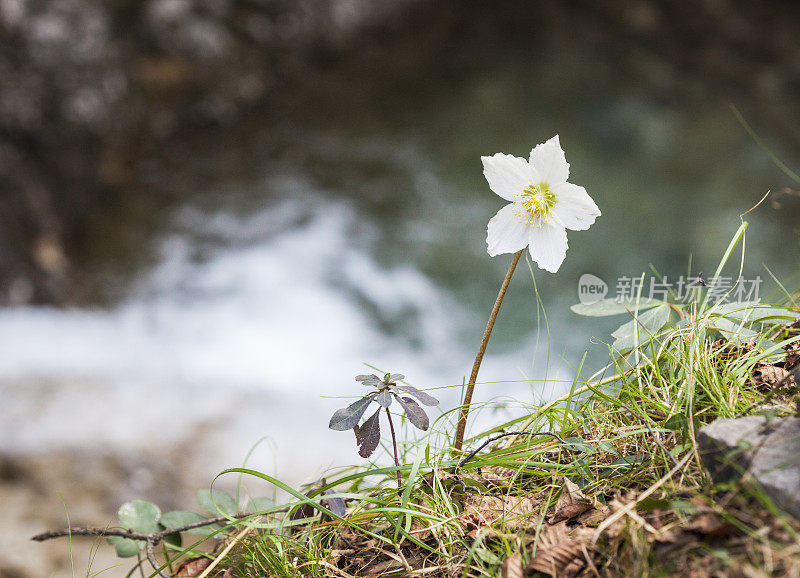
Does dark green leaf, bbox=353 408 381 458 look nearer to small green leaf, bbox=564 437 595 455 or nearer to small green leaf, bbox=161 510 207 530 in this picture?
small green leaf, bbox=564 437 595 455

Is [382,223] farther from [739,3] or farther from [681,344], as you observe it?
[739,3]

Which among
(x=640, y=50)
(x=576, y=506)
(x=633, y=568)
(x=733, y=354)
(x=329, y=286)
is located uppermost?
(x=640, y=50)

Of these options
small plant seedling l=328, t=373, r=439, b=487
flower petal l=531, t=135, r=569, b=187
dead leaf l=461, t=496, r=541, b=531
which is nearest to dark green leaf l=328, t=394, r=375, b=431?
small plant seedling l=328, t=373, r=439, b=487

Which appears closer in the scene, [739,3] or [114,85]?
[114,85]

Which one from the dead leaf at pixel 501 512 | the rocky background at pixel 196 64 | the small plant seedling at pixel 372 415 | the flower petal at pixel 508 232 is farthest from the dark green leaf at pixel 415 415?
the rocky background at pixel 196 64

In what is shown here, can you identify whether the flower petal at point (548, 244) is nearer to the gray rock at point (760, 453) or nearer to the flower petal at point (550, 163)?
the flower petal at point (550, 163)

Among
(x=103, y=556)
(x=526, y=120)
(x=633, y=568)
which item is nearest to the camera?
(x=633, y=568)

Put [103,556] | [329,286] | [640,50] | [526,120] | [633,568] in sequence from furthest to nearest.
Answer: [640,50]
[526,120]
[329,286]
[103,556]
[633,568]

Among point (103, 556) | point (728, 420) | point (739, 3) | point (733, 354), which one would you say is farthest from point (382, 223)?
point (739, 3)
